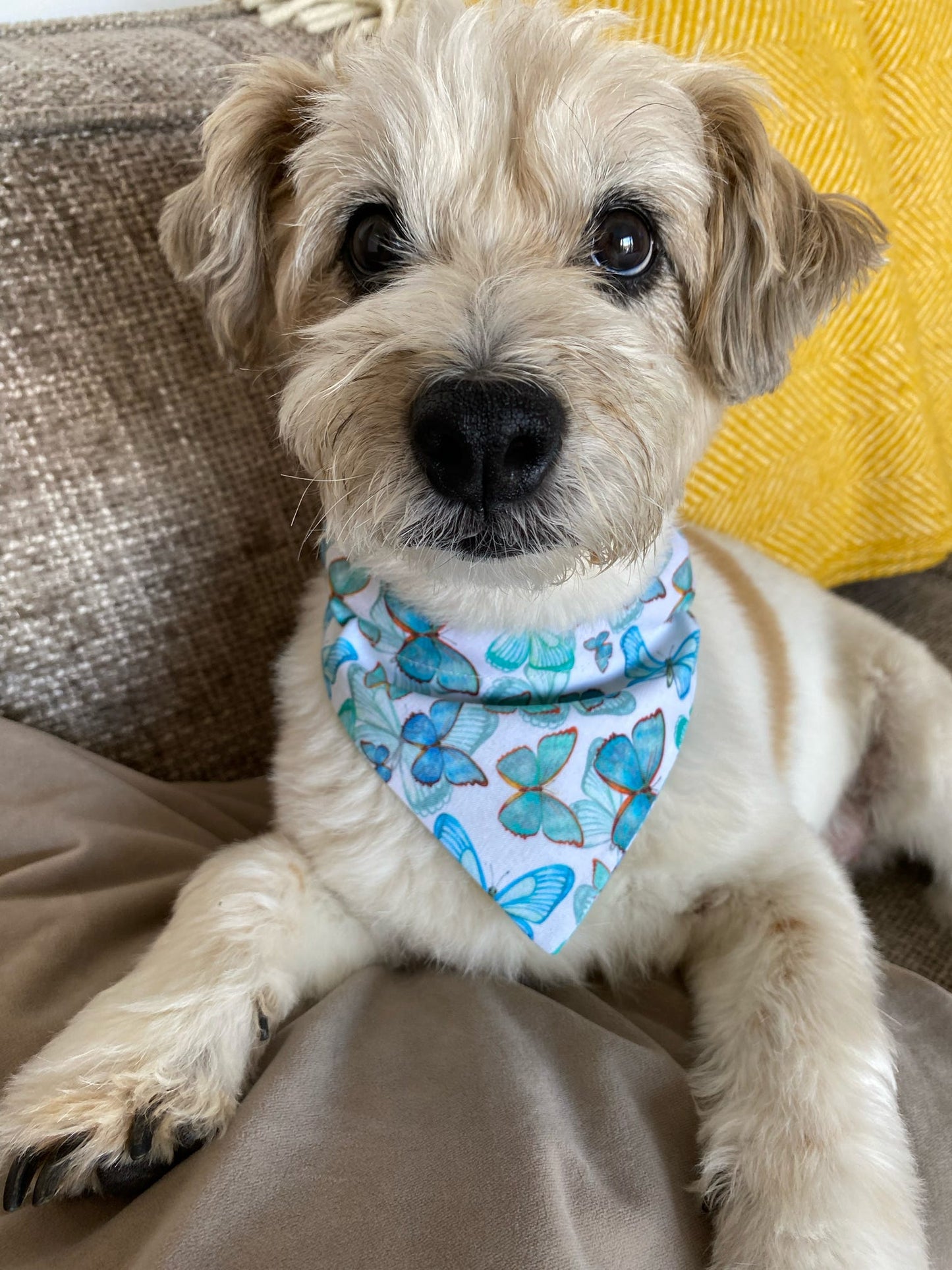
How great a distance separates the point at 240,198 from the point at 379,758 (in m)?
1.04

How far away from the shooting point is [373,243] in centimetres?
149

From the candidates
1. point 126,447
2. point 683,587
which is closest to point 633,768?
point 683,587

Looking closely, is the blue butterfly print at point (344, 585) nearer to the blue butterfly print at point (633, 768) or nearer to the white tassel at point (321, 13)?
the blue butterfly print at point (633, 768)

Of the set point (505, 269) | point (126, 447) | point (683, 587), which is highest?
point (505, 269)

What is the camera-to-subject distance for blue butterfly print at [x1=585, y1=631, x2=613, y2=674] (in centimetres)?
159

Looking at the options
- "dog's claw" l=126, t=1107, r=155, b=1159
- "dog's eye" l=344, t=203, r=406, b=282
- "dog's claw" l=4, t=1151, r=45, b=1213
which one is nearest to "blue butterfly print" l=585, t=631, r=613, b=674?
"dog's eye" l=344, t=203, r=406, b=282

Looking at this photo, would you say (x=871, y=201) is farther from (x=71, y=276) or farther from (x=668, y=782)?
(x=71, y=276)

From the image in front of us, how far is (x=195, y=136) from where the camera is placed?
1.86m

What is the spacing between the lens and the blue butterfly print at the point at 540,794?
1.49 metres

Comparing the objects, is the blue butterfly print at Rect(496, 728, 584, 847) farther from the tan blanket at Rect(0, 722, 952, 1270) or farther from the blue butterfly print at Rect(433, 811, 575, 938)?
the tan blanket at Rect(0, 722, 952, 1270)

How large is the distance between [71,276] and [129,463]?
0.37 metres

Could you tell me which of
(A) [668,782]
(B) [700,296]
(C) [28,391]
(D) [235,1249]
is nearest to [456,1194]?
(D) [235,1249]

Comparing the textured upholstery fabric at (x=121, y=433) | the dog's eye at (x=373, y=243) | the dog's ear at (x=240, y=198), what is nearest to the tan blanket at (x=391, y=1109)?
the textured upholstery fabric at (x=121, y=433)

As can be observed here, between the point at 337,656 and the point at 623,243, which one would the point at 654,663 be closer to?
the point at 337,656
